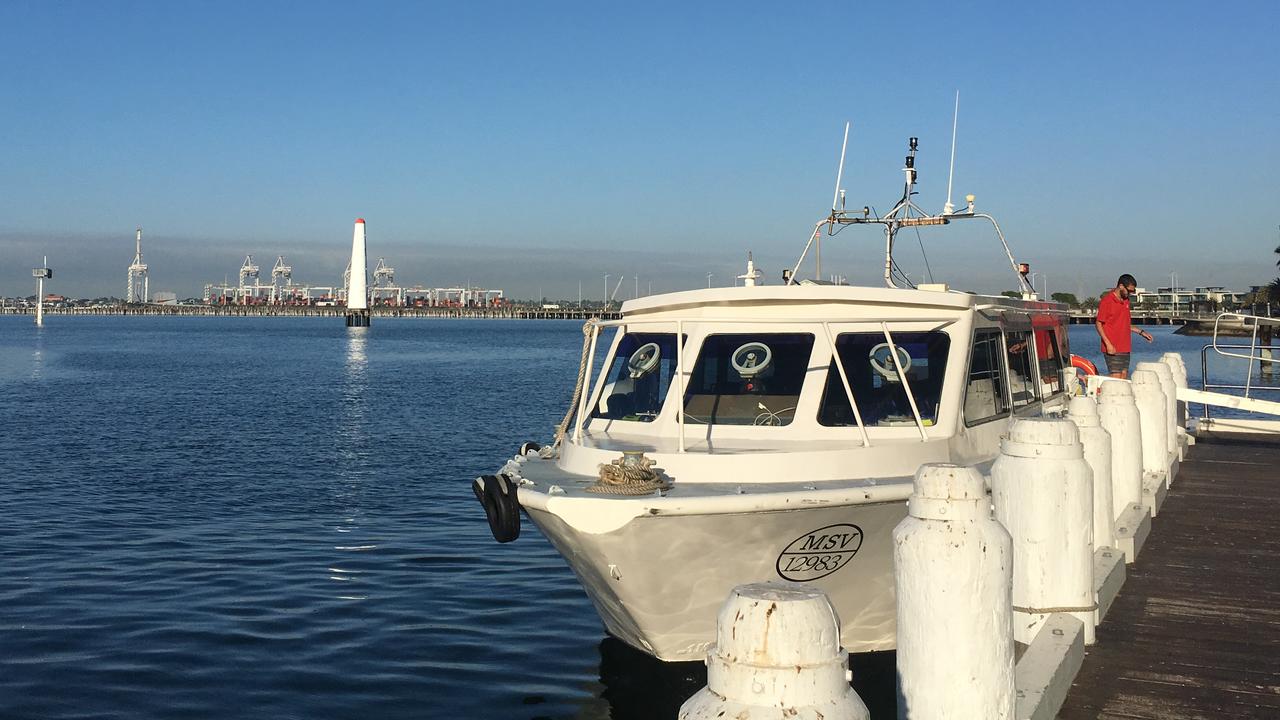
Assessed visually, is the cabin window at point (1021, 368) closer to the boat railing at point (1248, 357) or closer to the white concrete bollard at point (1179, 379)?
the boat railing at point (1248, 357)

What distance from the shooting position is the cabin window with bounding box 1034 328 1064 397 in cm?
1312

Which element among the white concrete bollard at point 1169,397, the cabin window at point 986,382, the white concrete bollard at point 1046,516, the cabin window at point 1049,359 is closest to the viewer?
the white concrete bollard at point 1046,516

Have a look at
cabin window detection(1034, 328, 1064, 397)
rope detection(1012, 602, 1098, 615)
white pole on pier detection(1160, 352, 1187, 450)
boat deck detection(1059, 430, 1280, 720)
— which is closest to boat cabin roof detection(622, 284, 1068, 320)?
boat deck detection(1059, 430, 1280, 720)

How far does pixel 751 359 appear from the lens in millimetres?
9789

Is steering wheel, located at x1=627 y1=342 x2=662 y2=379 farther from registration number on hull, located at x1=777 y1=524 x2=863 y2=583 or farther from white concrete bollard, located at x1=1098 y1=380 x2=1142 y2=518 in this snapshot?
white concrete bollard, located at x1=1098 y1=380 x2=1142 y2=518

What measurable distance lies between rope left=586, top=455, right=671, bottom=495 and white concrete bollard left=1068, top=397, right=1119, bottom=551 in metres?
2.88

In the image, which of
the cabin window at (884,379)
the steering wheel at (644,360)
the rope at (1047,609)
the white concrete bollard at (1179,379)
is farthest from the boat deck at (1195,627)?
the white concrete bollard at (1179,379)

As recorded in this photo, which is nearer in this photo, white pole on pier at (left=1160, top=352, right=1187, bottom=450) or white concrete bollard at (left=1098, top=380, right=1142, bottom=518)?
white concrete bollard at (left=1098, top=380, right=1142, bottom=518)

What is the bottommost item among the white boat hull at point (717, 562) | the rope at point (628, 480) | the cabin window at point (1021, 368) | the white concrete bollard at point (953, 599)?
the white boat hull at point (717, 562)

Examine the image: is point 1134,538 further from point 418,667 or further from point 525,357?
point 525,357

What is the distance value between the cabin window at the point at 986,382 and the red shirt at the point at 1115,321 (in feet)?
15.1

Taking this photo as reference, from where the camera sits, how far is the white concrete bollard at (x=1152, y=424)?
10.7 metres

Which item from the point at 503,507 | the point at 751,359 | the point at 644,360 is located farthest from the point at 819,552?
the point at 644,360

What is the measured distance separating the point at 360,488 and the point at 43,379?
135 ft
